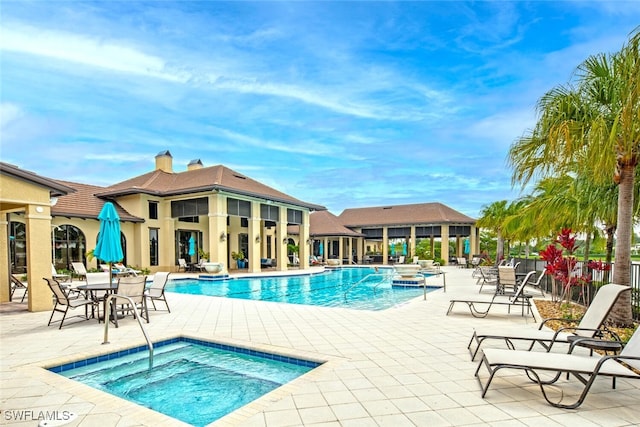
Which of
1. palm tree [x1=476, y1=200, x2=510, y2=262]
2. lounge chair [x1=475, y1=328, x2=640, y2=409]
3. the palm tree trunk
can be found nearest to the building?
palm tree [x1=476, y1=200, x2=510, y2=262]

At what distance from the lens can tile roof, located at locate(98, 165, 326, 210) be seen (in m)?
20.9

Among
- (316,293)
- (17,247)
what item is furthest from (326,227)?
(17,247)

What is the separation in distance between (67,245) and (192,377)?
1827 centimetres

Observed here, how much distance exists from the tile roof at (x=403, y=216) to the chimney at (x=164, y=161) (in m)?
18.4

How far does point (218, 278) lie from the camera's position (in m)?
18.3

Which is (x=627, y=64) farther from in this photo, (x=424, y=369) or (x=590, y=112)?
(x=424, y=369)

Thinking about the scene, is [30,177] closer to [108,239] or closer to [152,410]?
[108,239]

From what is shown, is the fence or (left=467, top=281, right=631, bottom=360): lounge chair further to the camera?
the fence

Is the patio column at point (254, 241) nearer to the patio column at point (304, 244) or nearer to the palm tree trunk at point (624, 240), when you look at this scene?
the patio column at point (304, 244)

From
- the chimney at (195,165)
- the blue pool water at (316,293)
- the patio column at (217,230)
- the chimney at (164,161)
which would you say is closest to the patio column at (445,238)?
the blue pool water at (316,293)

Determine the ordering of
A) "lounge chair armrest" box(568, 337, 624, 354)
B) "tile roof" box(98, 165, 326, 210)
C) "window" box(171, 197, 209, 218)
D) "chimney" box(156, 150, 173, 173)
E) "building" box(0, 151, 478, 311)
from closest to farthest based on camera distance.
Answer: "lounge chair armrest" box(568, 337, 624, 354) → "building" box(0, 151, 478, 311) → "tile roof" box(98, 165, 326, 210) → "window" box(171, 197, 209, 218) → "chimney" box(156, 150, 173, 173)

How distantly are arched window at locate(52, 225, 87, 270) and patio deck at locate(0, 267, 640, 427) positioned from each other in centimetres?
1298

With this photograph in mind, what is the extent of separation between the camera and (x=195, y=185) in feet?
71.5

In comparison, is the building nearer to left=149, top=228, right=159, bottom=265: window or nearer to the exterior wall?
left=149, top=228, right=159, bottom=265: window
